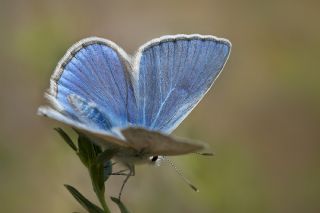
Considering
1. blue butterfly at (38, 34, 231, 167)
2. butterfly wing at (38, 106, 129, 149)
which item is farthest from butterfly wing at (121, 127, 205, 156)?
blue butterfly at (38, 34, 231, 167)

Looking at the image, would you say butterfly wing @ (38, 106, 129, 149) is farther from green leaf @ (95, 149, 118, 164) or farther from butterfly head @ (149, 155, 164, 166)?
butterfly head @ (149, 155, 164, 166)

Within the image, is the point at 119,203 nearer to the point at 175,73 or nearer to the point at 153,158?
the point at 153,158

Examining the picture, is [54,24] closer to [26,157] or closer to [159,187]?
[26,157]

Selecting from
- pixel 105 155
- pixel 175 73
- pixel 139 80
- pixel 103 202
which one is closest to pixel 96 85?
pixel 139 80

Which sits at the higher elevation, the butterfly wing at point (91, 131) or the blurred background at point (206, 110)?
the butterfly wing at point (91, 131)

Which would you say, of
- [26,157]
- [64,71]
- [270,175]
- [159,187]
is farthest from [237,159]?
[64,71]

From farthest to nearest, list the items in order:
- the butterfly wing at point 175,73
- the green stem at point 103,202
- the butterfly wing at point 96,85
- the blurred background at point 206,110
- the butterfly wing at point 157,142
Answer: the blurred background at point 206,110, the butterfly wing at point 175,73, the butterfly wing at point 96,85, the green stem at point 103,202, the butterfly wing at point 157,142

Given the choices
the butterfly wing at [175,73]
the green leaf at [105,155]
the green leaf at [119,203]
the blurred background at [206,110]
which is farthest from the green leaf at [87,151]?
the blurred background at [206,110]

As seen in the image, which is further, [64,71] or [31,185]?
[31,185]

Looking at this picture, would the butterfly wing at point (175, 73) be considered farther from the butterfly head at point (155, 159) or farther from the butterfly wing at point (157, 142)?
the butterfly wing at point (157, 142)
